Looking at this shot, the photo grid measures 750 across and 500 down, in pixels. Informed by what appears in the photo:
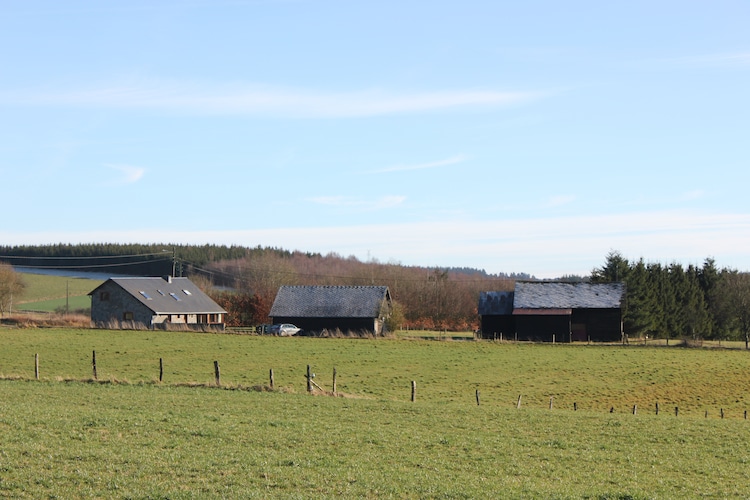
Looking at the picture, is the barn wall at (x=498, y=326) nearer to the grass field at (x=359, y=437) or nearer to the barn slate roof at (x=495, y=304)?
the barn slate roof at (x=495, y=304)

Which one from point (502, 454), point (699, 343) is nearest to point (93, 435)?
point (502, 454)

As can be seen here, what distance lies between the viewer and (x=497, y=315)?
82.4m

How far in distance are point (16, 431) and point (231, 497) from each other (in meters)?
8.18

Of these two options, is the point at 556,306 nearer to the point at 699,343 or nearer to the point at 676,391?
the point at 699,343

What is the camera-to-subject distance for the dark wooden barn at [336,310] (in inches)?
3231

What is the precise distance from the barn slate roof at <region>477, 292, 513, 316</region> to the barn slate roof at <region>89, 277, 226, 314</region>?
2984cm

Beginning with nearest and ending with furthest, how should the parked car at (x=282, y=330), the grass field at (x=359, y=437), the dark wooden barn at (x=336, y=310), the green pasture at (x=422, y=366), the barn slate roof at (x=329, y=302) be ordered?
the grass field at (x=359, y=437), the green pasture at (x=422, y=366), the parked car at (x=282, y=330), the dark wooden barn at (x=336, y=310), the barn slate roof at (x=329, y=302)

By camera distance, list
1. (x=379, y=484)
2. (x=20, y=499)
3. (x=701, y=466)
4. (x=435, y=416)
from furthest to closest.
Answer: (x=435, y=416) → (x=701, y=466) → (x=379, y=484) → (x=20, y=499)

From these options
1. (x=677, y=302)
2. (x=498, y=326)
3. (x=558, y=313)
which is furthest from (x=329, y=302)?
(x=677, y=302)

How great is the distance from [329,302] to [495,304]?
56.8 feet

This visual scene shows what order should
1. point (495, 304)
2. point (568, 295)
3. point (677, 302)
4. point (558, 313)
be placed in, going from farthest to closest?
point (677, 302), point (495, 304), point (568, 295), point (558, 313)

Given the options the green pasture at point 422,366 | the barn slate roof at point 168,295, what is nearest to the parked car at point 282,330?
the green pasture at point 422,366

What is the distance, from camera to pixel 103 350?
175ft

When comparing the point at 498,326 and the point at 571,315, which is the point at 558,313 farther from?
the point at 498,326
